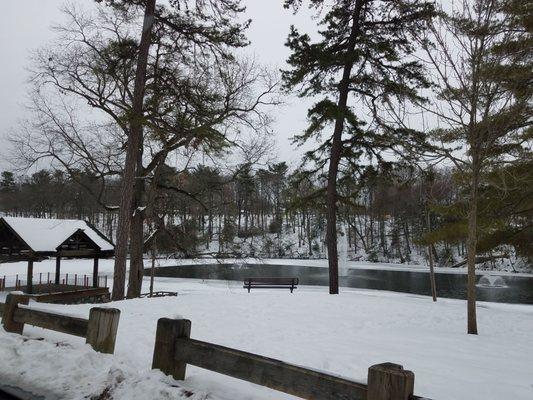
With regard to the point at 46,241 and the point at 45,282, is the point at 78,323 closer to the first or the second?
the point at 46,241

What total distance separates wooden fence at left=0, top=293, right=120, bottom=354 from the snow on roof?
16.4 metres

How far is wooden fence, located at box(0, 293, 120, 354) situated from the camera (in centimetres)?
479

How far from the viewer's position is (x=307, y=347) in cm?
641

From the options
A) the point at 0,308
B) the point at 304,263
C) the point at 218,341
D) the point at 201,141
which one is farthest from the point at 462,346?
the point at 304,263

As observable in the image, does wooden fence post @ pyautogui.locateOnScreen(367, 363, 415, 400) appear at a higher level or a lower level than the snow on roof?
lower

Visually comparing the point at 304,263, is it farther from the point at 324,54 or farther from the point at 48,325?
the point at 48,325

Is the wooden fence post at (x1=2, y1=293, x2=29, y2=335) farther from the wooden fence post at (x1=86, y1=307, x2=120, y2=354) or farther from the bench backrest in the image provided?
the bench backrest

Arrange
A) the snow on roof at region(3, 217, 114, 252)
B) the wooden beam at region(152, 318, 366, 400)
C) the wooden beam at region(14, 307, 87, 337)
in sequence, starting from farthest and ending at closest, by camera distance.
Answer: the snow on roof at region(3, 217, 114, 252), the wooden beam at region(14, 307, 87, 337), the wooden beam at region(152, 318, 366, 400)

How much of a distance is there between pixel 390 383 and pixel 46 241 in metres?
22.3

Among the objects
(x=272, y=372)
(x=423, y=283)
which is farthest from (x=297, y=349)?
(x=423, y=283)

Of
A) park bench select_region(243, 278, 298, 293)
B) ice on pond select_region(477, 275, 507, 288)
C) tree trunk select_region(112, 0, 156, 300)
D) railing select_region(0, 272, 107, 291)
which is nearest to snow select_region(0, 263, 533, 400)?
tree trunk select_region(112, 0, 156, 300)

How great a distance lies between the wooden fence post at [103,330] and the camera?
15.7 ft

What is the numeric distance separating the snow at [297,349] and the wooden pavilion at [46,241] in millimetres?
12722

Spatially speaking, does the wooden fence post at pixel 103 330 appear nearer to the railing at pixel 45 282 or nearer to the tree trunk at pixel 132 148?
the tree trunk at pixel 132 148
